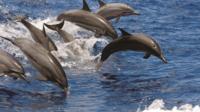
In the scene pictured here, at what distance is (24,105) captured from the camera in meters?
10.3

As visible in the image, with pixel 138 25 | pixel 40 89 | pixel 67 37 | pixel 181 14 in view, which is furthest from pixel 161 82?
pixel 181 14

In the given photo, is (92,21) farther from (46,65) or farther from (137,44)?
(46,65)

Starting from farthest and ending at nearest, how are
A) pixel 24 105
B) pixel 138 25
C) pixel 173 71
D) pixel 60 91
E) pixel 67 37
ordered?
1. pixel 138 25
2. pixel 67 37
3. pixel 173 71
4. pixel 60 91
5. pixel 24 105

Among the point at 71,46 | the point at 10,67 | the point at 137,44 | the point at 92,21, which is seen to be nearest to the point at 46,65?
the point at 10,67

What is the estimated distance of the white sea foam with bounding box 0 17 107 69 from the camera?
13.4 m

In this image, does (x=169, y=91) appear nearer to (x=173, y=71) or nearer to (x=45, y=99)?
(x=173, y=71)

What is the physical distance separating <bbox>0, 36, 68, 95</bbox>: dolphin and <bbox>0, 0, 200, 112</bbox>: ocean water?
29 cm

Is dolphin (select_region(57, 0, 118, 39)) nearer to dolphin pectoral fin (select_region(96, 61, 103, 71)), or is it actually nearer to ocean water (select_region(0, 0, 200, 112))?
ocean water (select_region(0, 0, 200, 112))

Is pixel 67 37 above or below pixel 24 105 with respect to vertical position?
below

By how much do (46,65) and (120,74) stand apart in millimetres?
2142

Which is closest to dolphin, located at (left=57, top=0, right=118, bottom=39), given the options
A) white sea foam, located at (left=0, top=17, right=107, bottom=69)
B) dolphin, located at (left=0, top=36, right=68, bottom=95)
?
white sea foam, located at (left=0, top=17, right=107, bottom=69)

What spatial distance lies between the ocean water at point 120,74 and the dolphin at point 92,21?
0.61 meters

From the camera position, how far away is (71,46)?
554 inches

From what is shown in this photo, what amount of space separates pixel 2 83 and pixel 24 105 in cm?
137
